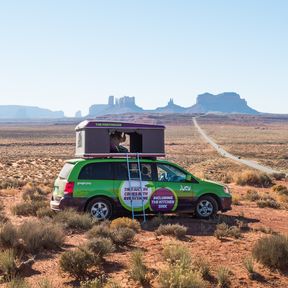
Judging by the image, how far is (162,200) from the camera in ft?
43.6

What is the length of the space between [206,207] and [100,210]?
9.76 feet

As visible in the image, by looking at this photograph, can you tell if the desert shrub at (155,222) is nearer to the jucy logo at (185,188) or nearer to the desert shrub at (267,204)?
the jucy logo at (185,188)

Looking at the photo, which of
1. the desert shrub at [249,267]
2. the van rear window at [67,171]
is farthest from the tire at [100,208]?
the desert shrub at [249,267]

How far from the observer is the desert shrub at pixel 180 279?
21.7 ft

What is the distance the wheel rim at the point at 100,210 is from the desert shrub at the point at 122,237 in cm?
260

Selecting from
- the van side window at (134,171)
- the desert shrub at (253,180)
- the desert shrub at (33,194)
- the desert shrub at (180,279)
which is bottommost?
the desert shrub at (253,180)

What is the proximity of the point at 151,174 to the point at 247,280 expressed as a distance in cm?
612

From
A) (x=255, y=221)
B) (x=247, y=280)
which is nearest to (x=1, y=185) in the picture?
(x=255, y=221)

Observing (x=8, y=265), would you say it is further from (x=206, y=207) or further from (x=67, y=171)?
(x=206, y=207)

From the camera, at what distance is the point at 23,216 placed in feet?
44.9

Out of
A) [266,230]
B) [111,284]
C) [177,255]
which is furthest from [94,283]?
[266,230]

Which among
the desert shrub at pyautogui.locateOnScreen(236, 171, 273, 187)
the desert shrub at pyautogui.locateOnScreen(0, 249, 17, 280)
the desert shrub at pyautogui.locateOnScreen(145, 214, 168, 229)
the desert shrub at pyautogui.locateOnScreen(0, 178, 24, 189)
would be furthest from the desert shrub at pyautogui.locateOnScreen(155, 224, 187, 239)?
the desert shrub at pyautogui.locateOnScreen(236, 171, 273, 187)

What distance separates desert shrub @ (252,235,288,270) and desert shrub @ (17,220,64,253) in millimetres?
3704

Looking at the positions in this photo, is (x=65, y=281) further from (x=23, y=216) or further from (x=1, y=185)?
(x=1, y=185)
